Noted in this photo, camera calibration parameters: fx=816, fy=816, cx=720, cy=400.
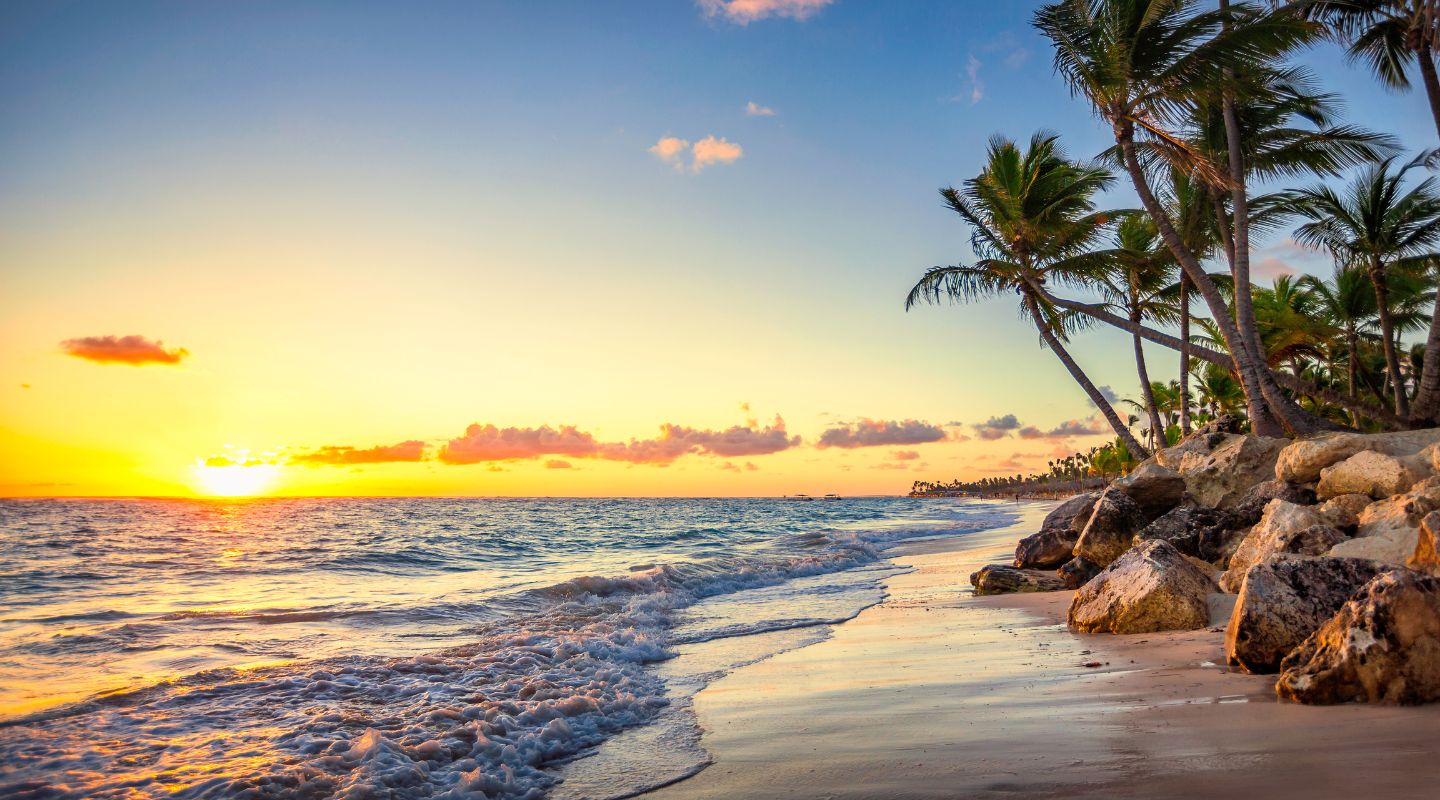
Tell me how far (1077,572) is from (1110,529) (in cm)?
107

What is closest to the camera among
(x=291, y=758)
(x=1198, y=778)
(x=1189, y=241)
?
(x=1198, y=778)

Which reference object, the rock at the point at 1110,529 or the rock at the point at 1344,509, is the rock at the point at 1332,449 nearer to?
the rock at the point at 1344,509

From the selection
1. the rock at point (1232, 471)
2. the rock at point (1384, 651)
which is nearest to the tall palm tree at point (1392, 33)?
the rock at point (1232, 471)

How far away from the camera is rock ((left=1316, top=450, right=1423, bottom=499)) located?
31.7 ft

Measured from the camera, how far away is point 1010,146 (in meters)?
22.9

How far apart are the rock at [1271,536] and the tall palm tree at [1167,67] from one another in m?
7.59

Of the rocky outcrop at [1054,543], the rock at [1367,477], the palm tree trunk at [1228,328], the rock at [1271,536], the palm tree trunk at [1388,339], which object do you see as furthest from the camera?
the palm tree trunk at [1388,339]

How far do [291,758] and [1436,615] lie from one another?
22.7 feet

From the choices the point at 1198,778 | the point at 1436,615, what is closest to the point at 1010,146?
the point at 1436,615

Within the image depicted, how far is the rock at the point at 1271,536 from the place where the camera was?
28.5 ft

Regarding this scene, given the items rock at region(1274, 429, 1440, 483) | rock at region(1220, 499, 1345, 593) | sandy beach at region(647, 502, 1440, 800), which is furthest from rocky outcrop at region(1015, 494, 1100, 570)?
sandy beach at region(647, 502, 1440, 800)

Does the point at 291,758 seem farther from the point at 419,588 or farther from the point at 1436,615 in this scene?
the point at 419,588

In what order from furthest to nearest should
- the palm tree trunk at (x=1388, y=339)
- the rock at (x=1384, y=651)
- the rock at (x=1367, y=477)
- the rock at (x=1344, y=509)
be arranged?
the palm tree trunk at (x=1388, y=339) → the rock at (x=1367, y=477) → the rock at (x=1344, y=509) → the rock at (x=1384, y=651)

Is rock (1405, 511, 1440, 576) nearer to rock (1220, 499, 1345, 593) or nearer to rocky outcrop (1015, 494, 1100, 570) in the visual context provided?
rock (1220, 499, 1345, 593)
